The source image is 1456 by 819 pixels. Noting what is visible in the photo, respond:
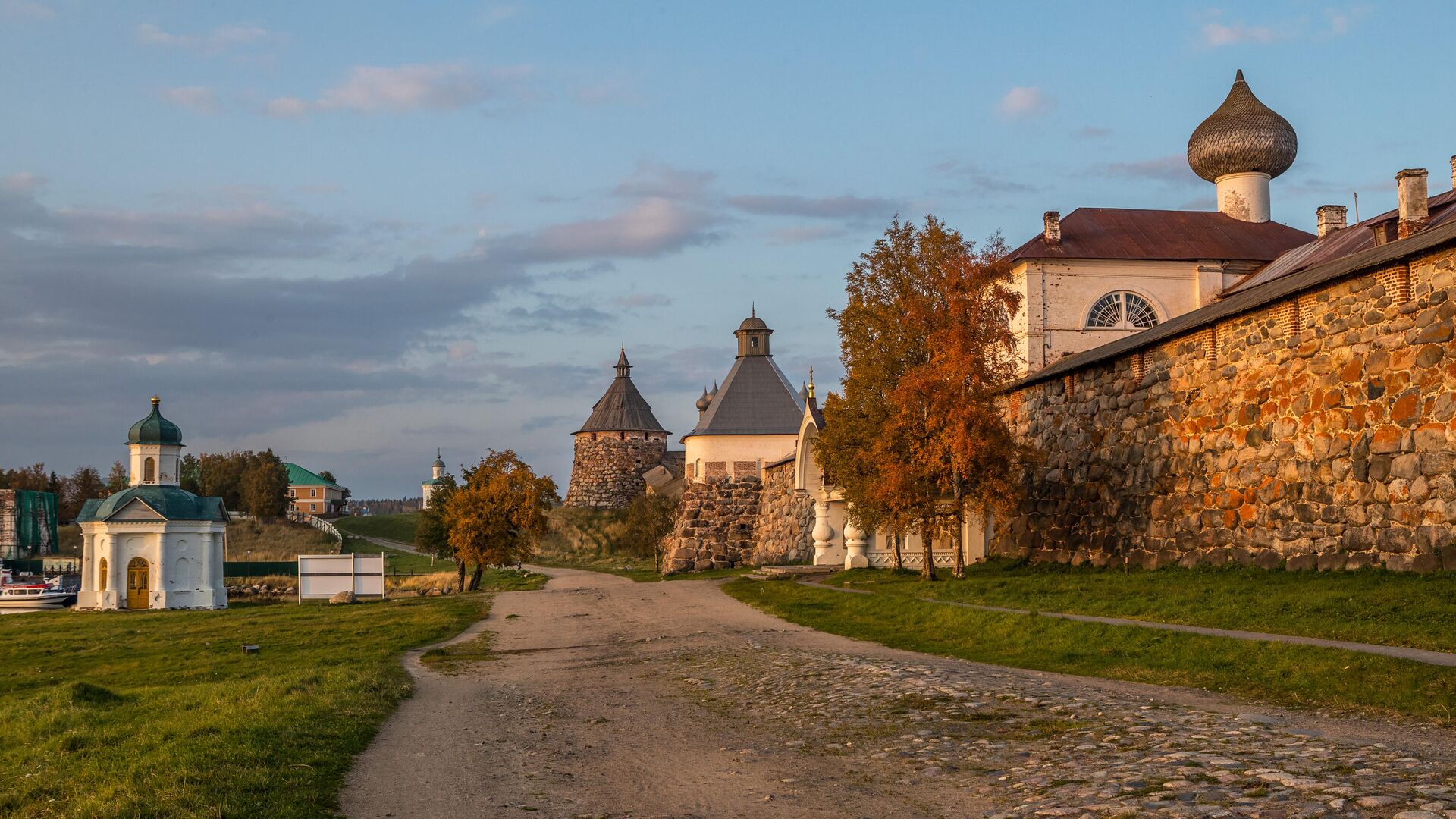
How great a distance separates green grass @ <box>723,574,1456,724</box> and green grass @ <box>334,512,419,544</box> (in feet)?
234

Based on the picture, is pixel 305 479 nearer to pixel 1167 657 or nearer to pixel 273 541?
pixel 273 541

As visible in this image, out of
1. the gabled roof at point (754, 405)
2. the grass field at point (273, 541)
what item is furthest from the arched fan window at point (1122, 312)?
the grass field at point (273, 541)

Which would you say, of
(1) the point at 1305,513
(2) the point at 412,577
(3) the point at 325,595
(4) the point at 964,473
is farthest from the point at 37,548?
(1) the point at 1305,513

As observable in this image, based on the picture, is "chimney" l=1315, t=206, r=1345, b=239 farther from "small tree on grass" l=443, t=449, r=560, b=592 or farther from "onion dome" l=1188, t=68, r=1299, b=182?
"small tree on grass" l=443, t=449, r=560, b=592

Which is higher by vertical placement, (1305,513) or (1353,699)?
(1305,513)

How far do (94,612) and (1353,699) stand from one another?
3635cm

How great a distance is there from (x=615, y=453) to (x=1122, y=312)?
1552 inches

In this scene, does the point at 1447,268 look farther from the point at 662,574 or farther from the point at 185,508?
the point at 185,508

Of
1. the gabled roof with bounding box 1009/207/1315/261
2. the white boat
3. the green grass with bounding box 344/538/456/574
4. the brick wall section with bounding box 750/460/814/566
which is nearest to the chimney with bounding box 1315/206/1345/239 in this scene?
the gabled roof with bounding box 1009/207/1315/261

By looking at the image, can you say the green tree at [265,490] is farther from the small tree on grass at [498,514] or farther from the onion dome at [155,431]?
the small tree on grass at [498,514]

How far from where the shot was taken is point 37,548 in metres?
73.8

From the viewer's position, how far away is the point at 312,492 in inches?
4764

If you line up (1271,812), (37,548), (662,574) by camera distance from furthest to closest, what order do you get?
(37,548) < (662,574) < (1271,812)

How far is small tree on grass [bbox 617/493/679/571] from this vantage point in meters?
51.3
